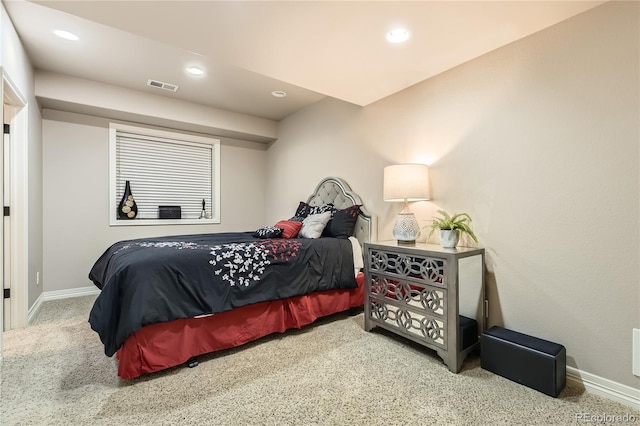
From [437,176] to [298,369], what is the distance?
191cm

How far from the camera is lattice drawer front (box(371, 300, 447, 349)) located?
79.6 inches

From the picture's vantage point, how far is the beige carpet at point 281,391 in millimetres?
1479

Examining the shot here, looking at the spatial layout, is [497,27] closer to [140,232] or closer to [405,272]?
[405,272]

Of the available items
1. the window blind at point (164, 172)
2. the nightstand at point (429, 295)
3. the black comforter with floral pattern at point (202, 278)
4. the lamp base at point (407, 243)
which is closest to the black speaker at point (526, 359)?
the nightstand at point (429, 295)

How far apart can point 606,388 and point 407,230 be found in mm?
1459

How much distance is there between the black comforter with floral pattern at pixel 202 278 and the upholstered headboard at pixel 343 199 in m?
0.42

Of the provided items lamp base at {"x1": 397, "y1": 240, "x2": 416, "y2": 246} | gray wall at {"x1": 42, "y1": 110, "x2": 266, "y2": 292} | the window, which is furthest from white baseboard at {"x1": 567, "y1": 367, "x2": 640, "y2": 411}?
gray wall at {"x1": 42, "y1": 110, "x2": 266, "y2": 292}

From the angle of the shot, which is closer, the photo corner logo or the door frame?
the photo corner logo

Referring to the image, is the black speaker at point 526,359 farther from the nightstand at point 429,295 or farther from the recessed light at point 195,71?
the recessed light at point 195,71

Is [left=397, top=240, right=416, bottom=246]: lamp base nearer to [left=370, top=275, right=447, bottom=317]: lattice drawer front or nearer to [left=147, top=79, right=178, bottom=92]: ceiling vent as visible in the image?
[left=370, top=275, right=447, bottom=317]: lattice drawer front

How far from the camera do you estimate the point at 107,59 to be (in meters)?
2.88

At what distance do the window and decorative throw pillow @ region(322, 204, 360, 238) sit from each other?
233cm

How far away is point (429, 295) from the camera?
6.83 ft

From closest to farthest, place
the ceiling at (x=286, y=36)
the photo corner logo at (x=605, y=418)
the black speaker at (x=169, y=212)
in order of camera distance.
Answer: the photo corner logo at (x=605, y=418) < the ceiling at (x=286, y=36) < the black speaker at (x=169, y=212)
